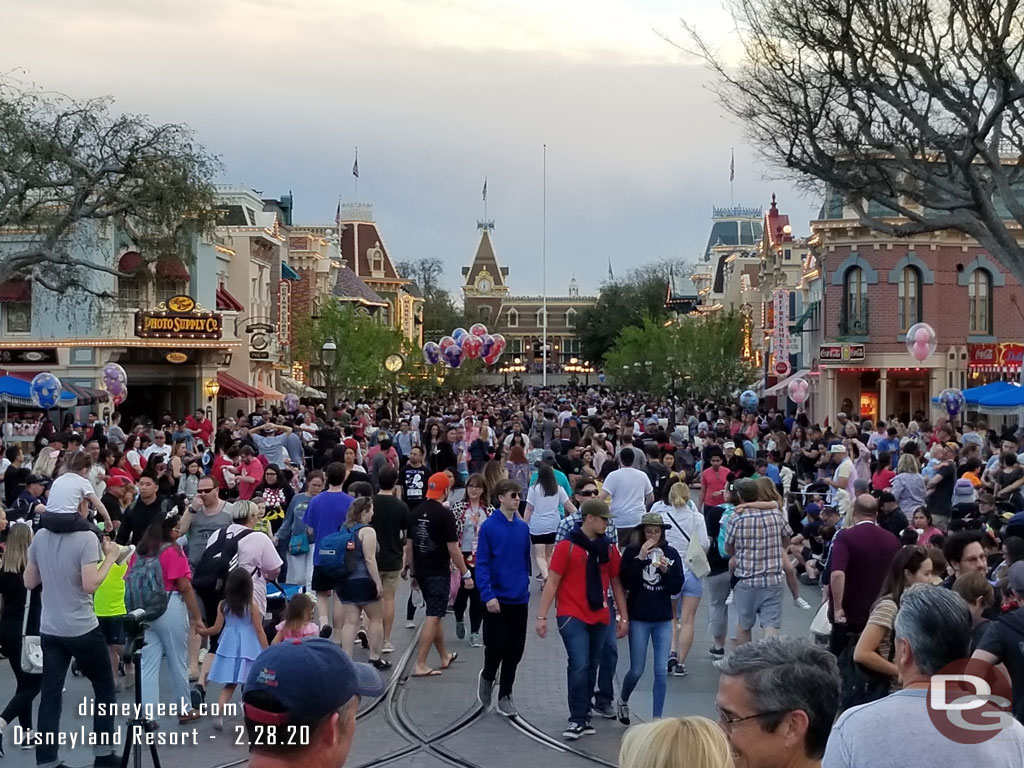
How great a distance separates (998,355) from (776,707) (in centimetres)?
3829

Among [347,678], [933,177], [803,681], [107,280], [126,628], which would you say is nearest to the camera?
[347,678]

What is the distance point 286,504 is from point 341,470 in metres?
3.47

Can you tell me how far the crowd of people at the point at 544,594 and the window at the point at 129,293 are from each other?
26.6m

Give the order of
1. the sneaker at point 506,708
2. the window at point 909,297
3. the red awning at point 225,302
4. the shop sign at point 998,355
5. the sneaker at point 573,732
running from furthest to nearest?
1. the red awning at point 225,302
2. the window at point 909,297
3. the shop sign at point 998,355
4. the sneaker at point 506,708
5. the sneaker at point 573,732

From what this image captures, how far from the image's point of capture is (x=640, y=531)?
9.62 metres

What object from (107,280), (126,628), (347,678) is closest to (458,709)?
(126,628)

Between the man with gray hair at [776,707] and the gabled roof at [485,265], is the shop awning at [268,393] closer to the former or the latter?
the man with gray hair at [776,707]

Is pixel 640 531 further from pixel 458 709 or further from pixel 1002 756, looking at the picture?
pixel 1002 756

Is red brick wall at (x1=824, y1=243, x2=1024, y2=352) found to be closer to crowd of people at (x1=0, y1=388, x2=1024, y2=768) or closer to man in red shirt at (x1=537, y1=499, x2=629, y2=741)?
crowd of people at (x1=0, y1=388, x2=1024, y2=768)

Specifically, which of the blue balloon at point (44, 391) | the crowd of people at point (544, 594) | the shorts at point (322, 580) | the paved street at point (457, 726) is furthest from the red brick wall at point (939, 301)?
the shorts at point (322, 580)

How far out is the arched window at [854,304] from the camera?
4247 cm

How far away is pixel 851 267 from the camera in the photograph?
42.9 m

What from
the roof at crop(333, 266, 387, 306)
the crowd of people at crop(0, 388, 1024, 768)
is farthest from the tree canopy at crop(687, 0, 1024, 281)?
the roof at crop(333, 266, 387, 306)

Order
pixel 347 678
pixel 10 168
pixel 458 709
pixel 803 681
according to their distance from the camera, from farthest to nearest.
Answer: pixel 10 168 < pixel 458 709 < pixel 803 681 < pixel 347 678
